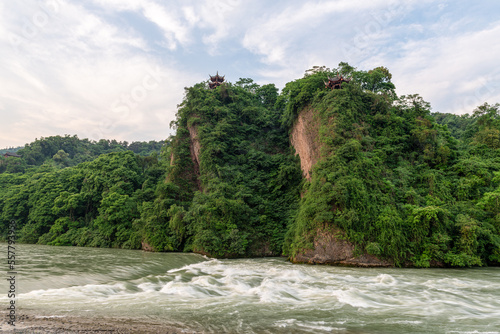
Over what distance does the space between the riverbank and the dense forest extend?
40.7ft

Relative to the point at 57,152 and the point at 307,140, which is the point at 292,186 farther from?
the point at 57,152

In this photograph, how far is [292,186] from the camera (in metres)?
24.2

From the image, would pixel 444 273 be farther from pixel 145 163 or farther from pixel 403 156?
pixel 145 163

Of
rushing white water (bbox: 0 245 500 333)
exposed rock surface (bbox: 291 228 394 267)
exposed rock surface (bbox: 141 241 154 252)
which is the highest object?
exposed rock surface (bbox: 291 228 394 267)

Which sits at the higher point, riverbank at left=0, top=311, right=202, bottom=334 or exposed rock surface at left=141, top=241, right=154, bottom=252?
riverbank at left=0, top=311, right=202, bottom=334

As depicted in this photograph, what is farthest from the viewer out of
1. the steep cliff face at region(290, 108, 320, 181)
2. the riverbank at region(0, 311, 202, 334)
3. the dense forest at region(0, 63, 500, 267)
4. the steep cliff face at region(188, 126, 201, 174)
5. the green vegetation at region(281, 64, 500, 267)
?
the steep cliff face at region(188, 126, 201, 174)

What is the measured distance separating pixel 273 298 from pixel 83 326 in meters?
5.07

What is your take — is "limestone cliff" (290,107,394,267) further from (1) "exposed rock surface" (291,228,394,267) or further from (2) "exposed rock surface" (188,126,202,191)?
(2) "exposed rock surface" (188,126,202,191)

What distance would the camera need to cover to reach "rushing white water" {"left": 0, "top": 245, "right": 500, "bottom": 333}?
20.4ft

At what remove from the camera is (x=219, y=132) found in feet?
85.0

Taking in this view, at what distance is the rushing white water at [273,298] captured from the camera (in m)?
6.21

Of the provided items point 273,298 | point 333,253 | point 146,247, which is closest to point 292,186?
point 333,253

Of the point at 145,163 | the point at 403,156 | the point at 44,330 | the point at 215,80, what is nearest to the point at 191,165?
the point at 145,163

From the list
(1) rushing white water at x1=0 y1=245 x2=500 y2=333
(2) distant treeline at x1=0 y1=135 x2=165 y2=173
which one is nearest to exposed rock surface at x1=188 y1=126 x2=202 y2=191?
(1) rushing white water at x1=0 y1=245 x2=500 y2=333
